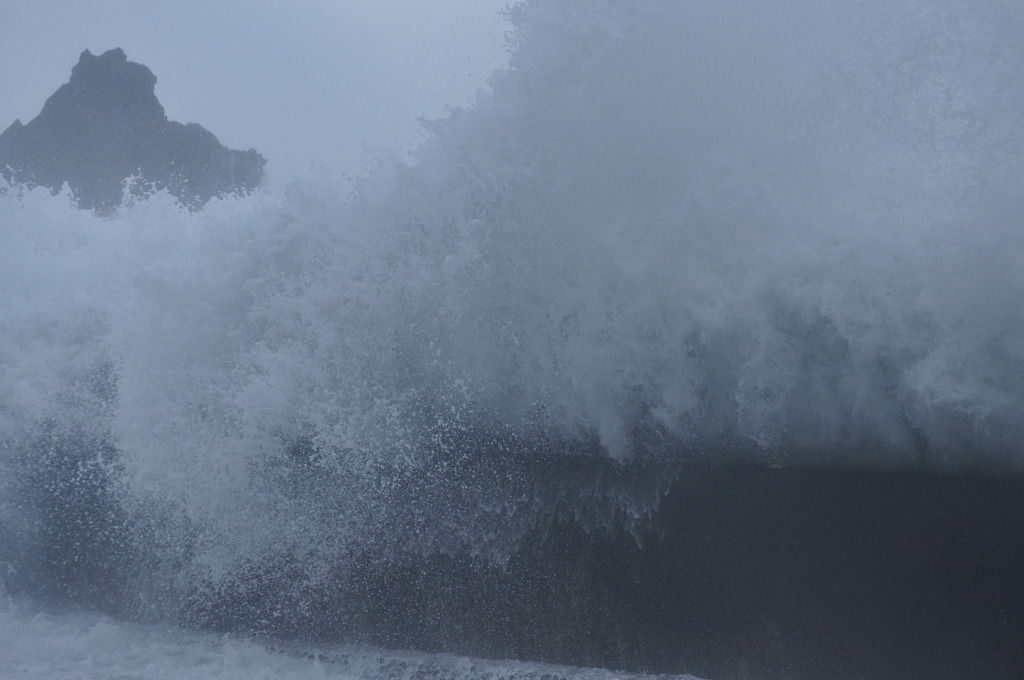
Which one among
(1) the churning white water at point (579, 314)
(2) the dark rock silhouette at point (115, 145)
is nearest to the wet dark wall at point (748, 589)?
(1) the churning white water at point (579, 314)

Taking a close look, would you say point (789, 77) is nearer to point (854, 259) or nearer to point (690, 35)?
point (690, 35)

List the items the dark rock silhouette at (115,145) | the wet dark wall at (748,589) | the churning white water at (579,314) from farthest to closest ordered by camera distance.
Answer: the dark rock silhouette at (115,145), the churning white water at (579,314), the wet dark wall at (748,589)

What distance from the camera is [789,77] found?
4.65 meters

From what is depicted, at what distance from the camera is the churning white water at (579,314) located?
3.83m

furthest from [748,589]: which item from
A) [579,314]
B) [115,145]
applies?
[115,145]

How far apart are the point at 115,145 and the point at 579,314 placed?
1356 cm

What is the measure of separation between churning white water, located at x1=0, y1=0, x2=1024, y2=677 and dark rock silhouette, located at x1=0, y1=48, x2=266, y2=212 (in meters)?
9.42

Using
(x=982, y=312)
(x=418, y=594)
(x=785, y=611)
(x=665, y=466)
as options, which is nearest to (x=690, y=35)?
(x=982, y=312)

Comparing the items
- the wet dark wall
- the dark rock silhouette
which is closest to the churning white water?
the wet dark wall

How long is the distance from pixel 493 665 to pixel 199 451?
7.70 feet

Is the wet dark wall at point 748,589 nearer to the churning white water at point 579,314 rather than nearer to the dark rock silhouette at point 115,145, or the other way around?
the churning white water at point 579,314

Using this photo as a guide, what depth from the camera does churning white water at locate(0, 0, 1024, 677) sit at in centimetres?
383

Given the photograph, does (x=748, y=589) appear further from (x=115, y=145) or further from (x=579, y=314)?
(x=115, y=145)

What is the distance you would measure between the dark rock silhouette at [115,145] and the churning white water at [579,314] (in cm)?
942
